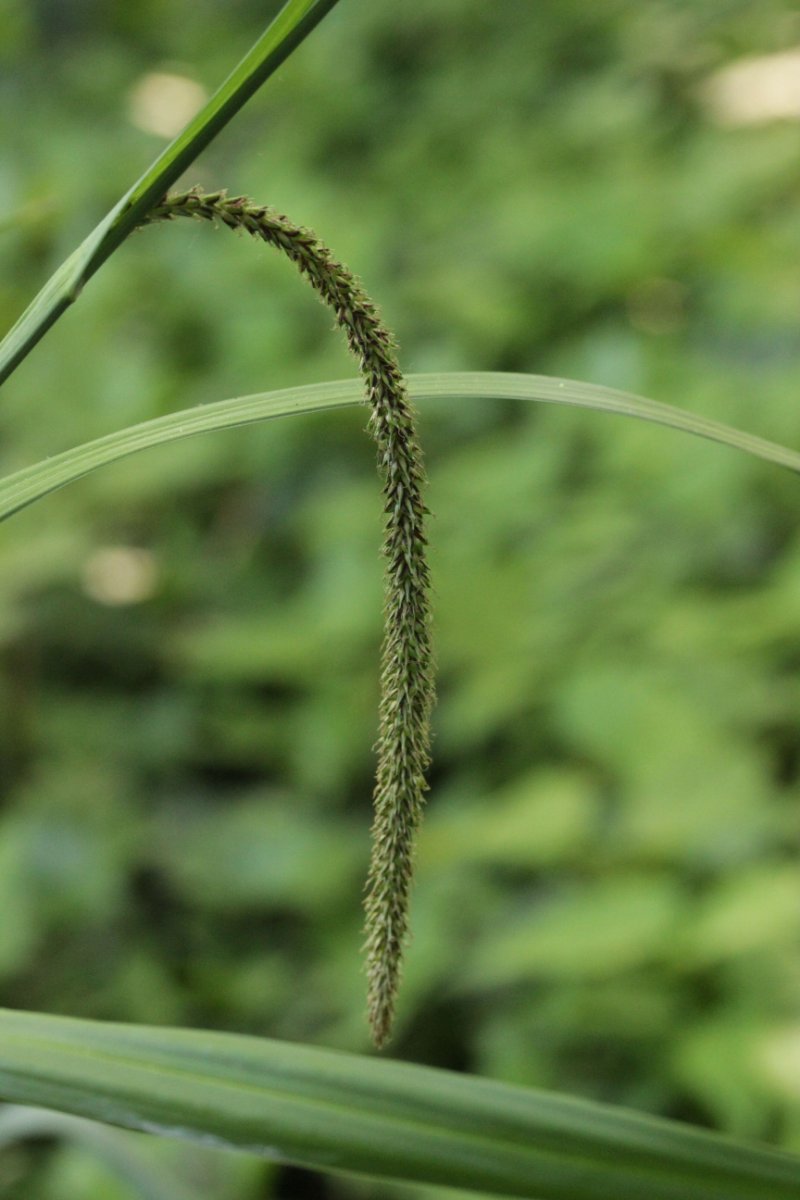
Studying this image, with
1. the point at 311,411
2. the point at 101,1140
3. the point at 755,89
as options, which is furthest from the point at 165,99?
the point at 311,411

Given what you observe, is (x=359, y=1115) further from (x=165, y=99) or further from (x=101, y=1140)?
(x=165, y=99)

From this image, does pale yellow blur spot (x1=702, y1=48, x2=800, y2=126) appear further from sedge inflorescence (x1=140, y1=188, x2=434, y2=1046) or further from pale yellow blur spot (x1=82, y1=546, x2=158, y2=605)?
sedge inflorescence (x1=140, y1=188, x2=434, y2=1046)

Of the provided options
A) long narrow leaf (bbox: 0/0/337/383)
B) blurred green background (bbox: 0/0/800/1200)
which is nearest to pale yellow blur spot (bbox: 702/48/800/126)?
blurred green background (bbox: 0/0/800/1200)

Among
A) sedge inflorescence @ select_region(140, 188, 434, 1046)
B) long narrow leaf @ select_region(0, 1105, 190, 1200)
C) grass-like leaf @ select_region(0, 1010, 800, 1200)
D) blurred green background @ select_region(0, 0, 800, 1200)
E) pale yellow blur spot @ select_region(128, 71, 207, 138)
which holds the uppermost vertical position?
pale yellow blur spot @ select_region(128, 71, 207, 138)

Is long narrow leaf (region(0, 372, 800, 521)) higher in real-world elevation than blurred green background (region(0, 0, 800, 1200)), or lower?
lower

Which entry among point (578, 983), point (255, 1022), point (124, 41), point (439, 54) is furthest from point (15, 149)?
point (578, 983)

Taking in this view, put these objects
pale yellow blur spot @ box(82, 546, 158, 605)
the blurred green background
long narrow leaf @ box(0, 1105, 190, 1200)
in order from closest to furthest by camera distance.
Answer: long narrow leaf @ box(0, 1105, 190, 1200) < the blurred green background < pale yellow blur spot @ box(82, 546, 158, 605)
